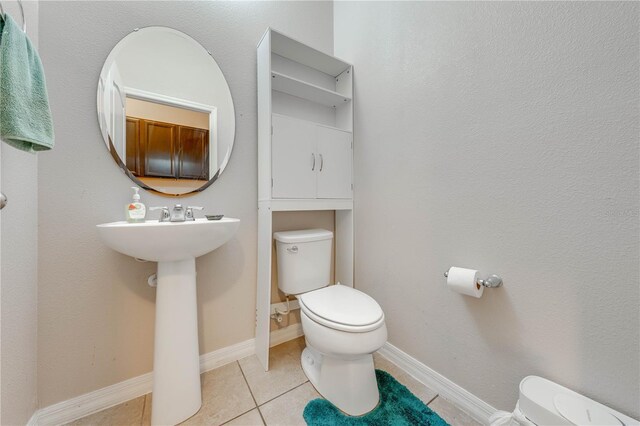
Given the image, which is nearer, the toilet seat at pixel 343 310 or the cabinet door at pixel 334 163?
the toilet seat at pixel 343 310

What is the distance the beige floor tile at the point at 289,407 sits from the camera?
3.26 ft

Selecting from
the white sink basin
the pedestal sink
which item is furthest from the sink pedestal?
the white sink basin

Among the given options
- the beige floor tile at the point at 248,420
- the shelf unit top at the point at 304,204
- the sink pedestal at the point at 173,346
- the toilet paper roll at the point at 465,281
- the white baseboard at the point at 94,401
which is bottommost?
the beige floor tile at the point at 248,420

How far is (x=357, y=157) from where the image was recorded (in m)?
1.57

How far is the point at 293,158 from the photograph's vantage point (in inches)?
54.8

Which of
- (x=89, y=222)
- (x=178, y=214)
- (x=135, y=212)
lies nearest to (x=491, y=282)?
(x=178, y=214)

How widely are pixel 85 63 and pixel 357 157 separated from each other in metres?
1.43

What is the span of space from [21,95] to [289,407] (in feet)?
4.74

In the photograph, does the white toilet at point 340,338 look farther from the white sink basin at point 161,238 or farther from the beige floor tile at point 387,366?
the white sink basin at point 161,238

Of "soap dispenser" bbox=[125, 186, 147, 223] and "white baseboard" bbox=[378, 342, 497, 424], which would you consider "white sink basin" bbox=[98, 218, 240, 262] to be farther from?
"white baseboard" bbox=[378, 342, 497, 424]

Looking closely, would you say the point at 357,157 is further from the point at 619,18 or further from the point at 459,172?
the point at 619,18

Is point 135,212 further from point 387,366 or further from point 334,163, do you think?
point 387,366

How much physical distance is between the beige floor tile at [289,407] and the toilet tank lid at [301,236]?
0.76 meters

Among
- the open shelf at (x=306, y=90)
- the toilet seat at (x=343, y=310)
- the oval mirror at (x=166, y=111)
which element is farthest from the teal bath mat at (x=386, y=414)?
the open shelf at (x=306, y=90)
